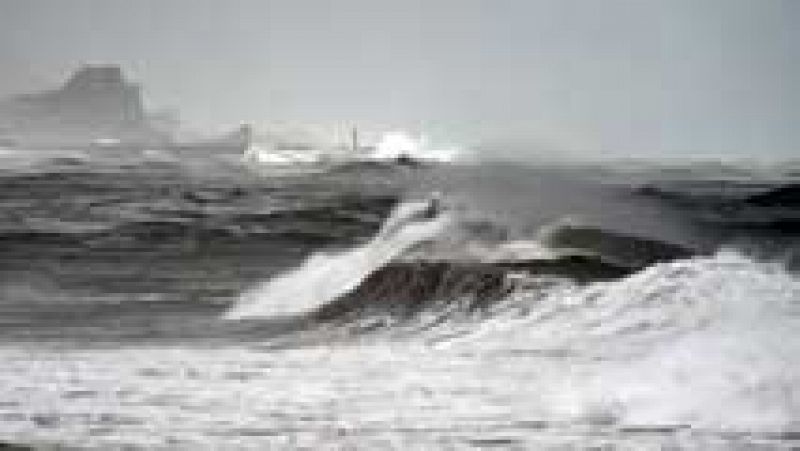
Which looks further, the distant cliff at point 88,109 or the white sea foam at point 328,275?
the distant cliff at point 88,109

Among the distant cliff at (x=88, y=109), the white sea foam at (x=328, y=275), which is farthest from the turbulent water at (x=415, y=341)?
the distant cliff at (x=88, y=109)

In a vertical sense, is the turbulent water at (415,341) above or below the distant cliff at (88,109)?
below

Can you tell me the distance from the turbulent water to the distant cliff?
13867 cm

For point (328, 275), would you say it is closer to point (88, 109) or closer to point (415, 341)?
point (415, 341)

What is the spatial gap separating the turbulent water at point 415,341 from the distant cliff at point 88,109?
138667 millimetres

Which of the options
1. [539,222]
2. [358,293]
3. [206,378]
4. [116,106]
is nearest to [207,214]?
[539,222]

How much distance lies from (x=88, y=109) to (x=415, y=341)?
166975 mm

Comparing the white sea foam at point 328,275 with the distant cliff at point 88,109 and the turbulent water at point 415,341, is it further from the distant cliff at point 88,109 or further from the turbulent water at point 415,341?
the distant cliff at point 88,109

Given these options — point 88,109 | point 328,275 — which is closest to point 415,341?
point 328,275

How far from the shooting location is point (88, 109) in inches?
6575

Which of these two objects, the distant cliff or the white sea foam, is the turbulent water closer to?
the white sea foam

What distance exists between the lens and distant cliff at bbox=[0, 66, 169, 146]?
156375 millimetres

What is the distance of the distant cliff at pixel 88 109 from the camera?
156375mm

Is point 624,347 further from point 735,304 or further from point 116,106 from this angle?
point 116,106
